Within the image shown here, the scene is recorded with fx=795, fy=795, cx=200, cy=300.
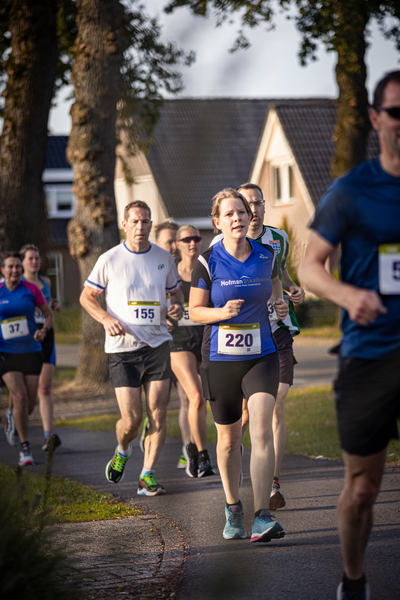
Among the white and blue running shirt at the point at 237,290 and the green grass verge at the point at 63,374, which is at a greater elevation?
the white and blue running shirt at the point at 237,290

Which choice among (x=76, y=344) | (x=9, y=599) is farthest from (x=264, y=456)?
(x=76, y=344)

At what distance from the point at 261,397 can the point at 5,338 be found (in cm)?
423

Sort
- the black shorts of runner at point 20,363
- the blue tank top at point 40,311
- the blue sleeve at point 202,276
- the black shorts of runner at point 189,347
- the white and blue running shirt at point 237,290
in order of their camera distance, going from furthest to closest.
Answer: the blue tank top at point 40,311 → the black shorts of runner at point 20,363 → the black shorts of runner at point 189,347 → the blue sleeve at point 202,276 → the white and blue running shirt at point 237,290

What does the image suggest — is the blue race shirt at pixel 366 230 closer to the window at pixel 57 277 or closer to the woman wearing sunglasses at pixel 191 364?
the woman wearing sunglasses at pixel 191 364

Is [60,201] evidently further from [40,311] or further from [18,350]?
[18,350]

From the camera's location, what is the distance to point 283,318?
19.1 feet

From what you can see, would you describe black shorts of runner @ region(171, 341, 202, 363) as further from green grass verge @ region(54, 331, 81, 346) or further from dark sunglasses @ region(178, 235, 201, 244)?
green grass verge @ region(54, 331, 81, 346)

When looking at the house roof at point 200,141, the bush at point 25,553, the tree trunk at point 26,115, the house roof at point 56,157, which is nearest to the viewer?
the house roof at point 200,141

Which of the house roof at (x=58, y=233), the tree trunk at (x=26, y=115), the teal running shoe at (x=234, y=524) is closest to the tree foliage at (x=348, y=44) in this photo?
the tree trunk at (x=26, y=115)

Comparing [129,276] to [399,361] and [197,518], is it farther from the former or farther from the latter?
[399,361]

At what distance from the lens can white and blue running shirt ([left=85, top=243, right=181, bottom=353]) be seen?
6.35 meters

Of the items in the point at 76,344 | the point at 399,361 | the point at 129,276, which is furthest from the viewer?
the point at 76,344

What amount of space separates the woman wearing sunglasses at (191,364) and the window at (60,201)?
4283 cm

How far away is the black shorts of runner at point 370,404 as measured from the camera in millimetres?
2992
